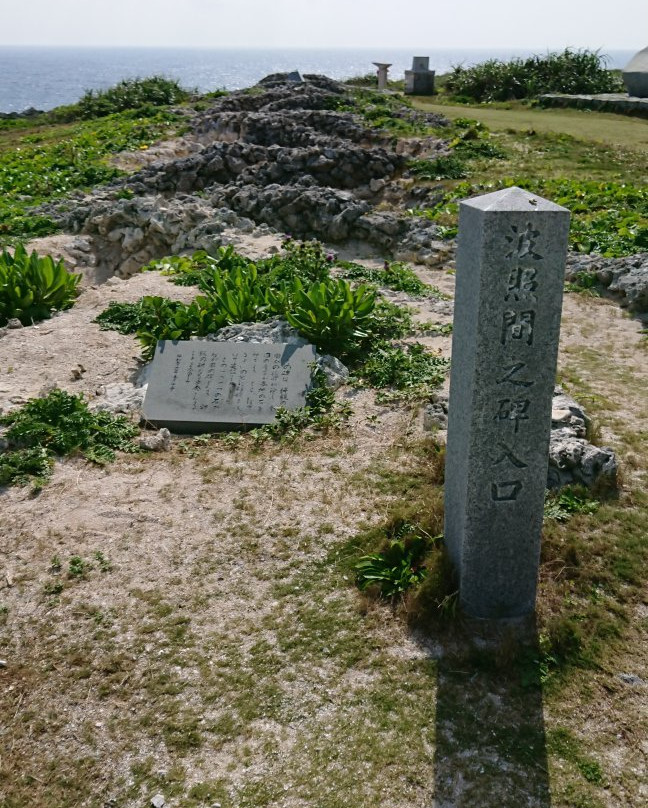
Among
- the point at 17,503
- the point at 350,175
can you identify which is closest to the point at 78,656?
the point at 17,503

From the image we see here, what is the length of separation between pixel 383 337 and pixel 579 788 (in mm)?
5046

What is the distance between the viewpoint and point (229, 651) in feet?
13.7

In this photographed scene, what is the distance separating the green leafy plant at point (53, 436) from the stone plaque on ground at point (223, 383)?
0.36 meters

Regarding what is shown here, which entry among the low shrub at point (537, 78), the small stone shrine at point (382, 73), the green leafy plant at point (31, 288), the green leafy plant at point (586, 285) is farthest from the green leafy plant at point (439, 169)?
the small stone shrine at point (382, 73)

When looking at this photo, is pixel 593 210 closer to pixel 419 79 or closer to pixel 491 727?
pixel 491 727

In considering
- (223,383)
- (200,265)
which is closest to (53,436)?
(223,383)

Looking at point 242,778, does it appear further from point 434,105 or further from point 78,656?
point 434,105

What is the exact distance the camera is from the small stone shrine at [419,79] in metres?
25.8

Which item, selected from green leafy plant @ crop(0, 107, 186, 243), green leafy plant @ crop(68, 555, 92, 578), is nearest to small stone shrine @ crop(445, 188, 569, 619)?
green leafy plant @ crop(68, 555, 92, 578)

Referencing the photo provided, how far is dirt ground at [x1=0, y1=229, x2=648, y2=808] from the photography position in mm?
3480

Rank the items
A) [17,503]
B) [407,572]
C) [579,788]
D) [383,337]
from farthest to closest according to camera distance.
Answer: [383,337] → [17,503] → [407,572] → [579,788]

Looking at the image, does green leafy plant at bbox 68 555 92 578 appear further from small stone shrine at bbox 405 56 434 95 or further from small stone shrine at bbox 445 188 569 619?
small stone shrine at bbox 405 56 434 95

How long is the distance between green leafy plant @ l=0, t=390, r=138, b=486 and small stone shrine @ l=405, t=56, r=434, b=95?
2309 centimetres

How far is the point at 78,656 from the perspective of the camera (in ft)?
13.6
